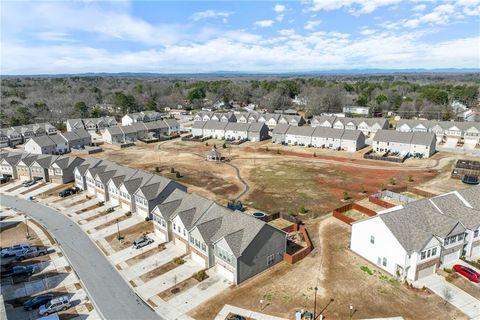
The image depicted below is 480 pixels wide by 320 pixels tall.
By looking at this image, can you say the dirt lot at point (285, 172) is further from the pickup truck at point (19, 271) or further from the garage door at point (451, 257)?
the pickup truck at point (19, 271)

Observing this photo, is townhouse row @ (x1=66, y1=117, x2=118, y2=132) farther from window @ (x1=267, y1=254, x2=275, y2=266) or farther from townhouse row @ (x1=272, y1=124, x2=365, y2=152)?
window @ (x1=267, y1=254, x2=275, y2=266)

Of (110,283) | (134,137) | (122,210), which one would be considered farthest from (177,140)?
(110,283)

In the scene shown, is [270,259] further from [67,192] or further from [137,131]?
[137,131]

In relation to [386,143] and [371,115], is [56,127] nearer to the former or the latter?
[386,143]

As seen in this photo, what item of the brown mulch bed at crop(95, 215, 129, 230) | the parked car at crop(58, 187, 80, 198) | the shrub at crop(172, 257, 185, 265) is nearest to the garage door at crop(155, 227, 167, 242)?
the shrub at crop(172, 257, 185, 265)

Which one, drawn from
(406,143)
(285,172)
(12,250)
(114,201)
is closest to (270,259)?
(114,201)
